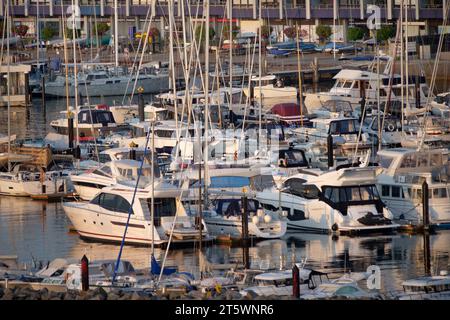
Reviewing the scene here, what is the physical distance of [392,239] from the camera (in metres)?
34.1

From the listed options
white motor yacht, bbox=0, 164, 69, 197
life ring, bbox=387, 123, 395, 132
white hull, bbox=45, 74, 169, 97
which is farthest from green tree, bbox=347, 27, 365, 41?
white motor yacht, bbox=0, 164, 69, 197

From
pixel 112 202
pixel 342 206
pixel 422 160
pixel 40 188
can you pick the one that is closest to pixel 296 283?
pixel 112 202

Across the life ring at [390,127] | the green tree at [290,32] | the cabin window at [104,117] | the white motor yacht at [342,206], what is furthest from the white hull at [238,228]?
the green tree at [290,32]

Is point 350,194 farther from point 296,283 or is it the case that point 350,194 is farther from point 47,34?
point 47,34

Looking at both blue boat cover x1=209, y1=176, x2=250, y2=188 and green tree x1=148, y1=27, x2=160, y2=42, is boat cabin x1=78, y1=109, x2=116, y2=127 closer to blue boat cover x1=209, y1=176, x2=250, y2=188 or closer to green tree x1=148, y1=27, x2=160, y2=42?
blue boat cover x1=209, y1=176, x2=250, y2=188

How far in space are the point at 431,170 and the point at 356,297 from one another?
1199cm

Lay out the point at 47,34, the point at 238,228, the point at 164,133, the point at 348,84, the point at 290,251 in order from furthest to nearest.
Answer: the point at 47,34, the point at 348,84, the point at 164,133, the point at 238,228, the point at 290,251

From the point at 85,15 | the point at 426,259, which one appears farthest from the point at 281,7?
the point at 426,259

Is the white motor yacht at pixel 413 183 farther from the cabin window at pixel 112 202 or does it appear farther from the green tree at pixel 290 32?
the green tree at pixel 290 32

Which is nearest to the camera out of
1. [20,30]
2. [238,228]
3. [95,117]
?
[238,228]

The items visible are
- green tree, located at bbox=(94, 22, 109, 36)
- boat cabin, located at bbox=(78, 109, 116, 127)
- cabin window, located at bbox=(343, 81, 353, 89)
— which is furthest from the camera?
green tree, located at bbox=(94, 22, 109, 36)

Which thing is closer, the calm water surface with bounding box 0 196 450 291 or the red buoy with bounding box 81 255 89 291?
the red buoy with bounding box 81 255 89 291

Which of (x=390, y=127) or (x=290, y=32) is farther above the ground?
(x=290, y=32)

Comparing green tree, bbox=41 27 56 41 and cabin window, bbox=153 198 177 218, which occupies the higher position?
green tree, bbox=41 27 56 41
